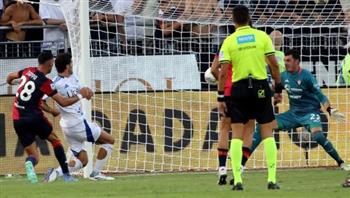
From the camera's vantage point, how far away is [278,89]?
13.0m

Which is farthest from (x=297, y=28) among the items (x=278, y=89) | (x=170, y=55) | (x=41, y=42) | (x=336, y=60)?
(x=278, y=89)

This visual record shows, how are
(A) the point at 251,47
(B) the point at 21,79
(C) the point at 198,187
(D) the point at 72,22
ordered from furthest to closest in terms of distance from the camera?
(D) the point at 72,22 → (B) the point at 21,79 → (C) the point at 198,187 → (A) the point at 251,47

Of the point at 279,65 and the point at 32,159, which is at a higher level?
the point at 279,65

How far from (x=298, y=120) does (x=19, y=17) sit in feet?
19.8

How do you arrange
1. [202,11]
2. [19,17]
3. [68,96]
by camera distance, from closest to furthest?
1. [68,96]
2. [202,11]
3. [19,17]

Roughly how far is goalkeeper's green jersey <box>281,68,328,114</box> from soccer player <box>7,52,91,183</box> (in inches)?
141

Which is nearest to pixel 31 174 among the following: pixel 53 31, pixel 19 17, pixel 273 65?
pixel 273 65

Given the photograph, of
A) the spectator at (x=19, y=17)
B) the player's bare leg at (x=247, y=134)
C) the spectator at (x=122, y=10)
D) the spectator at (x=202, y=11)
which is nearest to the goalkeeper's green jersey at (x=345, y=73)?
the spectator at (x=202, y=11)

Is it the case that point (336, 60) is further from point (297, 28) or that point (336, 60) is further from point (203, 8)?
point (203, 8)

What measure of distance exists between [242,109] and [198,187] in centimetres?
141

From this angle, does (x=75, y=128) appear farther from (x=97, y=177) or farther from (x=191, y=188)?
(x=191, y=188)

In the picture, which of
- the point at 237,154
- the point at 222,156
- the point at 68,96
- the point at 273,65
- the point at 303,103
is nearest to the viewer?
the point at 237,154

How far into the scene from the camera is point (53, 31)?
762 inches

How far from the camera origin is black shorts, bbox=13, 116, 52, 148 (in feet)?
51.8
